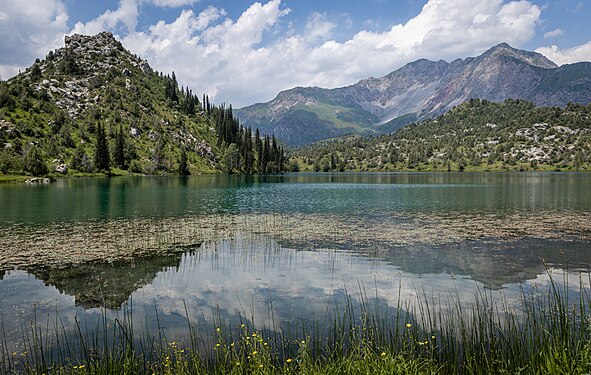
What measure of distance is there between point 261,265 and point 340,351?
1589 cm

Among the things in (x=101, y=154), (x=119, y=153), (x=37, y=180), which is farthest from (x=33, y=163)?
(x=119, y=153)

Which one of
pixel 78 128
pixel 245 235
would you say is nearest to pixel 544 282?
pixel 245 235

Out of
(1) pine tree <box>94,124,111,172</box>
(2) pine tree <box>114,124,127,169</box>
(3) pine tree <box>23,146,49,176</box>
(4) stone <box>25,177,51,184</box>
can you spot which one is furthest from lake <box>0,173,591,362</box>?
(2) pine tree <box>114,124,127,169</box>

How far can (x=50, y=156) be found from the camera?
530ft

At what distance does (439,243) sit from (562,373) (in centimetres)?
2411

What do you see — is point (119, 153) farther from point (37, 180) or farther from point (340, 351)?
point (340, 351)

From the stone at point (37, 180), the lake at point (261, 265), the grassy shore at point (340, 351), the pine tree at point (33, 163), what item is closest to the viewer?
the grassy shore at point (340, 351)

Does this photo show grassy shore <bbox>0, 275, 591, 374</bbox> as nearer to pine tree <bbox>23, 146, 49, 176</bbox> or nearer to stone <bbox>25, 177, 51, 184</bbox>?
stone <bbox>25, 177, 51, 184</bbox>

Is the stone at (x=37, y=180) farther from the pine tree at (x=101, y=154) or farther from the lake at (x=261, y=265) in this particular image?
the lake at (x=261, y=265)

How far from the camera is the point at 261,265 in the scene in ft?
86.1

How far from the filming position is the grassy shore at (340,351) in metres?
10.1

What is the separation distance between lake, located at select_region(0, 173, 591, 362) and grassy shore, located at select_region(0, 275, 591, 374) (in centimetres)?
94

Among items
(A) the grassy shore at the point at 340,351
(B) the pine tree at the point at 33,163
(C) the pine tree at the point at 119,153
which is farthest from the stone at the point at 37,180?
(A) the grassy shore at the point at 340,351

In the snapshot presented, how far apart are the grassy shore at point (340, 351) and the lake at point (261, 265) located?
942 mm
